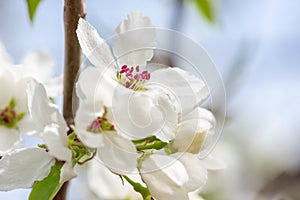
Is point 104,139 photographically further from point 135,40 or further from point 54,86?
point 54,86

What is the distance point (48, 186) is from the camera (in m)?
0.72

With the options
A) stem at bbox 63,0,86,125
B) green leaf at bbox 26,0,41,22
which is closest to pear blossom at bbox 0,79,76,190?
stem at bbox 63,0,86,125

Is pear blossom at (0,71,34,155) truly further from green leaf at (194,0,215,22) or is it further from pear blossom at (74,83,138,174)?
green leaf at (194,0,215,22)

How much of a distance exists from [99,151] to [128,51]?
15 cm

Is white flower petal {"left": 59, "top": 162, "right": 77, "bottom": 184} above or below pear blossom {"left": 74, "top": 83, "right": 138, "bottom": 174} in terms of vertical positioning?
below

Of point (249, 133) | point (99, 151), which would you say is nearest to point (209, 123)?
point (99, 151)

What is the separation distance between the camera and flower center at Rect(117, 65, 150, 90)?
0.73 meters

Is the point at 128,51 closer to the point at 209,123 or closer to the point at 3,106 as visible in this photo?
the point at 209,123

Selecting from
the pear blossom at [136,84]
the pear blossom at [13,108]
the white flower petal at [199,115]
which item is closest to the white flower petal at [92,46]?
the pear blossom at [136,84]

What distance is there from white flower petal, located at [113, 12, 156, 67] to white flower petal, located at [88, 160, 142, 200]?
42 centimetres

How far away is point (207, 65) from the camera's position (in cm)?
→ 82

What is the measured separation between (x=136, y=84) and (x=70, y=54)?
129 millimetres

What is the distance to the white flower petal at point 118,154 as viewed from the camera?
0.68 metres

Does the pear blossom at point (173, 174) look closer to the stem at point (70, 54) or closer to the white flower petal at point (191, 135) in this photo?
the white flower petal at point (191, 135)
